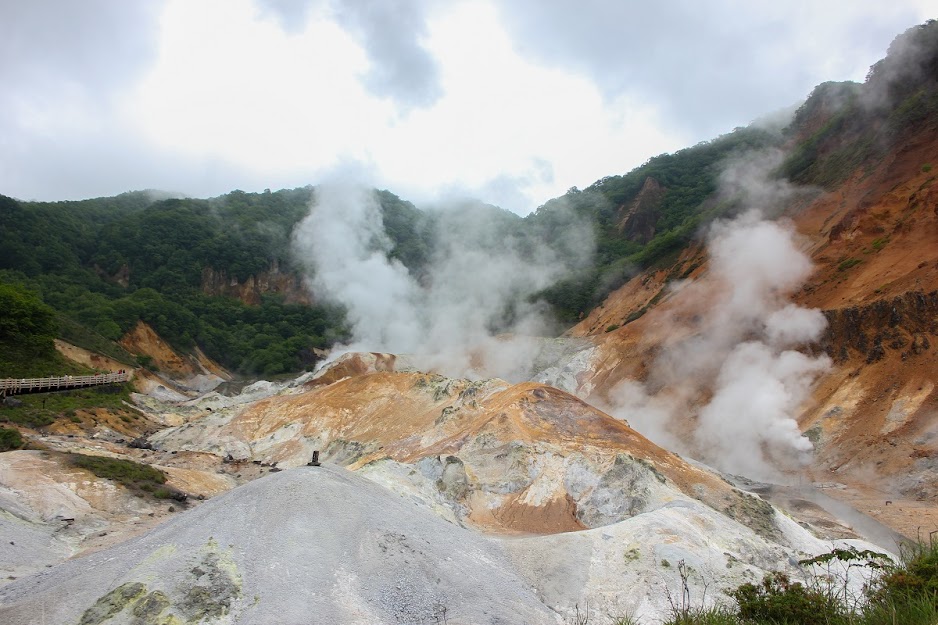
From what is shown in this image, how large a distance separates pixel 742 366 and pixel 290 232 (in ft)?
247

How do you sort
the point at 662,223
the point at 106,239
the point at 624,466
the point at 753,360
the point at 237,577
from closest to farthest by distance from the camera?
the point at 237,577 < the point at 624,466 < the point at 753,360 < the point at 662,223 < the point at 106,239

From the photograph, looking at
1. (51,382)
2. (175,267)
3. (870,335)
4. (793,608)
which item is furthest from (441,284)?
(793,608)

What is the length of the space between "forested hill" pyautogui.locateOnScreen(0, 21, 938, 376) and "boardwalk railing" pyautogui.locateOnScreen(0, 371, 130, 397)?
1027 cm

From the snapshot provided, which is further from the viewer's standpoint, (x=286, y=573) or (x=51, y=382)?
(x=51, y=382)

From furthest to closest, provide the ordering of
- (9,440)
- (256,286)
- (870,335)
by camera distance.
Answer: (256,286), (870,335), (9,440)

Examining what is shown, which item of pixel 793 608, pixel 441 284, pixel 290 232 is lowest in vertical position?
pixel 793 608

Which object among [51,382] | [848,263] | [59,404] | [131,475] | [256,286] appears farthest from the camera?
[256,286]

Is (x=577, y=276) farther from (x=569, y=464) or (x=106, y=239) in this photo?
(x=106, y=239)

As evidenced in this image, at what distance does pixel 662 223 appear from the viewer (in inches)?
2793

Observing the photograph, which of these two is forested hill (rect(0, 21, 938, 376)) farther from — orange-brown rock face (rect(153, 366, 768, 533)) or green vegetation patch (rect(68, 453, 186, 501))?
green vegetation patch (rect(68, 453, 186, 501))

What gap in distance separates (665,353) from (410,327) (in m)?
Answer: 34.4

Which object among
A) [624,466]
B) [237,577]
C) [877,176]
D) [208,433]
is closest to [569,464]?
[624,466]

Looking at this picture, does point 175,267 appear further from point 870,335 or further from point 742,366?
point 870,335

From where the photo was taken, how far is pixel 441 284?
74.8 m
